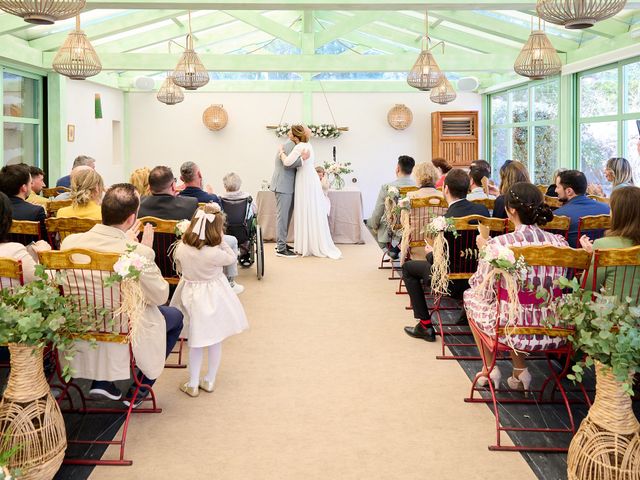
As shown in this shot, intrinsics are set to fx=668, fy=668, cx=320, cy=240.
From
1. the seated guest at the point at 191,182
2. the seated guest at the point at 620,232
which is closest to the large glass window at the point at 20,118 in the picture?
the seated guest at the point at 191,182

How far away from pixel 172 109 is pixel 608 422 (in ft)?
39.7

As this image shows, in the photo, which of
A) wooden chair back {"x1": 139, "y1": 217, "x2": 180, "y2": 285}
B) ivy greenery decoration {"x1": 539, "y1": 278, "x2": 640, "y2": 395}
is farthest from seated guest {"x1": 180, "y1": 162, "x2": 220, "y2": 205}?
ivy greenery decoration {"x1": 539, "y1": 278, "x2": 640, "y2": 395}

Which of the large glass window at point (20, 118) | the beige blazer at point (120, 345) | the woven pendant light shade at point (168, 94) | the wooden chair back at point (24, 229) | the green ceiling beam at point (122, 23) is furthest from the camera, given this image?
the woven pendant light shade at point (168, 94)

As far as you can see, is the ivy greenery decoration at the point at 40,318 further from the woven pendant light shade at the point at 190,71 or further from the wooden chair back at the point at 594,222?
the woven pendant light shade at the point at 190,71

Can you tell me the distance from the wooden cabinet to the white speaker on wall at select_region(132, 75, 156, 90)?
17.6 ft

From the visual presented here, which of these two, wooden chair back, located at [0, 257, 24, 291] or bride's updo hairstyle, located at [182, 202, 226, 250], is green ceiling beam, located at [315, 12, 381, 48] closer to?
bride's updo hairstyle, located at [182, 202, 226, 250]

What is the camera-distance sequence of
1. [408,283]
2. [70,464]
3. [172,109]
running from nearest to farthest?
[70,464] → [408,283] → [172,109]

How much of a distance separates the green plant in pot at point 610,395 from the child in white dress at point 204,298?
1950 millimetres

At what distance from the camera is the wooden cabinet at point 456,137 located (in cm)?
1264

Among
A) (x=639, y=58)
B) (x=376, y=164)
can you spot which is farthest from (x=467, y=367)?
(x=376, y=164)

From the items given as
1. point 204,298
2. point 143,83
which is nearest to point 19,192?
point 204,298

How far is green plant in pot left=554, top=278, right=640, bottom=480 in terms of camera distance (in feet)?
7.67

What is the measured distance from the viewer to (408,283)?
487 cm

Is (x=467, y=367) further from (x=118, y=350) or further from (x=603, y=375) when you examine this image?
(x=118, y=350)
